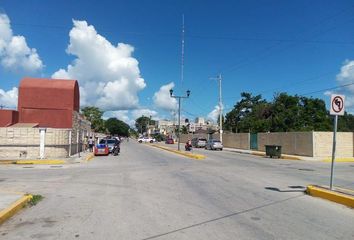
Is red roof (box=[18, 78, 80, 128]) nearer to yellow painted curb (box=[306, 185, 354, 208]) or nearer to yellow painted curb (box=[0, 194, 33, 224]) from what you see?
yellow painted curb (box=[0, 194, 33, 224])

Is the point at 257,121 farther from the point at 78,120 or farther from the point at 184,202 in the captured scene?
the point at 184,202

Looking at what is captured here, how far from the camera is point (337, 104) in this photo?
512 inches

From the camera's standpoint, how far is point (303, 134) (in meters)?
40.2

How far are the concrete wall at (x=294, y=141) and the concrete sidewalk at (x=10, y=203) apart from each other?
31.6 m

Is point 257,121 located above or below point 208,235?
above

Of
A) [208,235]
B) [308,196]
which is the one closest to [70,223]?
[208,235]

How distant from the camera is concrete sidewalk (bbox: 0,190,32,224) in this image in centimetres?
914

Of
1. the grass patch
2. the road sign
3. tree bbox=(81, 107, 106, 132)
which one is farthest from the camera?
tree bbox=(81, 107, 106, 132)

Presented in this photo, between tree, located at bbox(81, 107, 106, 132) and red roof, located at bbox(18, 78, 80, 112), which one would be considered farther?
tree, located at bbox(81, 107, 106, 132)

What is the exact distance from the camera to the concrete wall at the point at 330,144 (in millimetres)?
38375

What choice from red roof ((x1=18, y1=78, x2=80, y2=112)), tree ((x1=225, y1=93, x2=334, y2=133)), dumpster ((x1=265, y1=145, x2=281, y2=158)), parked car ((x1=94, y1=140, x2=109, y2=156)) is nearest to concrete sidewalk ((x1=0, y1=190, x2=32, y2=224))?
parked car ((x1=94, y1=140, x2=109, y2=156))

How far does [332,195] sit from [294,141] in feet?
103

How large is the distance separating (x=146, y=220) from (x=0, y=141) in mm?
25570

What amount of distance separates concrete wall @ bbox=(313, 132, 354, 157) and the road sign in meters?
26.2
